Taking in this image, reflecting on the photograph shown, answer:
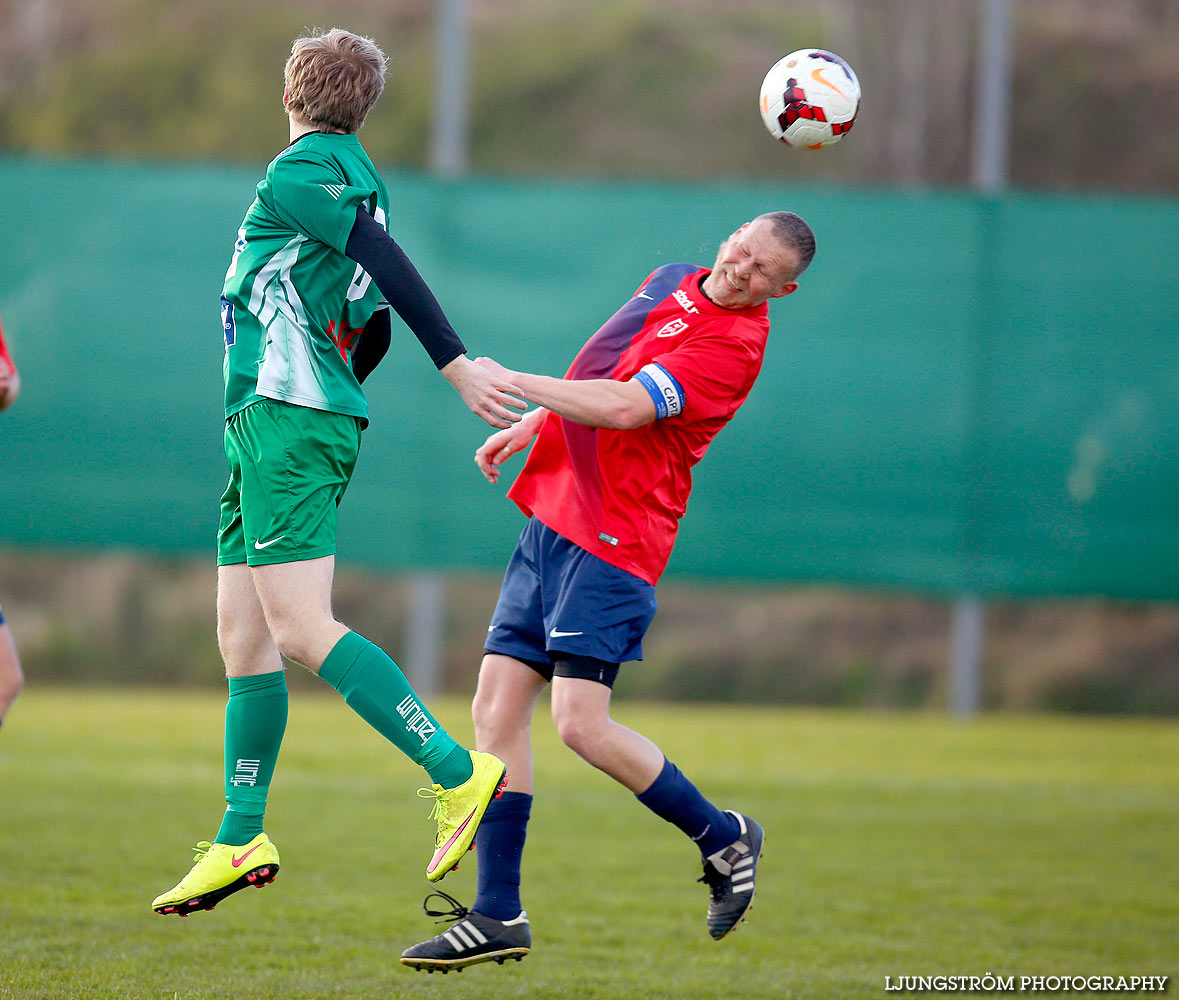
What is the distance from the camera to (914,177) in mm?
12117

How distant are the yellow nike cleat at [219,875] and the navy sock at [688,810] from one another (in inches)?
39.5

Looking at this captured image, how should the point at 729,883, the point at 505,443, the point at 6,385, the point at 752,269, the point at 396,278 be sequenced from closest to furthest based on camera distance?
the point at 396,278, the point at 752,269, the point at 729,883, the point at 505,443, the point at 6,385

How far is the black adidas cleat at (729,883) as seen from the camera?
3.81 metres

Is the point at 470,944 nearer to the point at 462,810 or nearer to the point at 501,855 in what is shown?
the point at 501,855

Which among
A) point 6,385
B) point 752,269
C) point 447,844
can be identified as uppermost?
point 752,269

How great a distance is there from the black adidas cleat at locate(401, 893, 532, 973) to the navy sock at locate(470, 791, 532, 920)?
0.04 meters

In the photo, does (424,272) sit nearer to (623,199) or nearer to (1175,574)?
A: (623,199)

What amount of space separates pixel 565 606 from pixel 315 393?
0.90 m

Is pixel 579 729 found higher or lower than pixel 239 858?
higher

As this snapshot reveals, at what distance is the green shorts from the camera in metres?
3.26

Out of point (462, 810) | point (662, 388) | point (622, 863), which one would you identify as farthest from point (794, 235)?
point (622, 863)

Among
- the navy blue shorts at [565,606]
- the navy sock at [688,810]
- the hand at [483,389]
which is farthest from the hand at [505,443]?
the navy sock at [688,810]

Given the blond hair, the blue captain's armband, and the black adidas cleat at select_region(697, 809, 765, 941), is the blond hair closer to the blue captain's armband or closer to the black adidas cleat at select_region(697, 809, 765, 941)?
the blue captain's armband

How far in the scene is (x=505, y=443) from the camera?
399 cm
